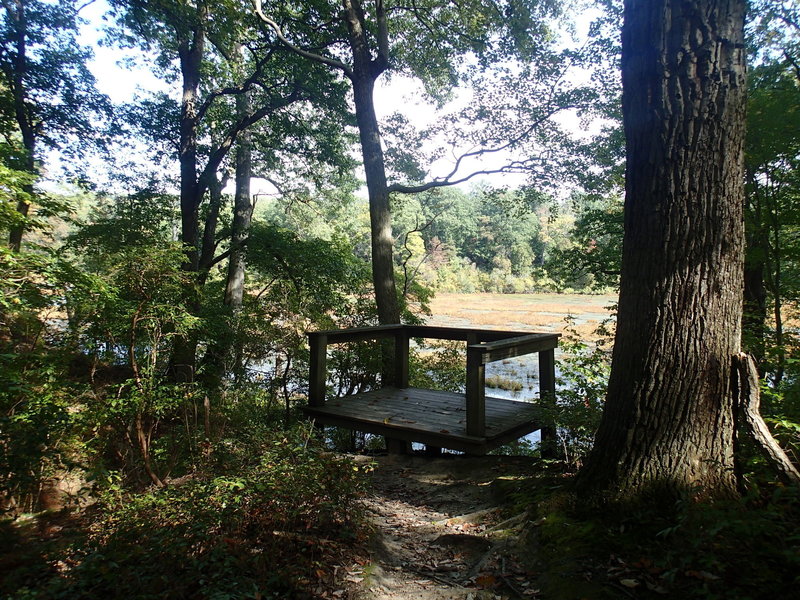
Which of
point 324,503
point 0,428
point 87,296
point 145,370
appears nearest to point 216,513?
point 324,503

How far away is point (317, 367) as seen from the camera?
18.6 ft

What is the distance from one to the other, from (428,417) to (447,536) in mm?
2279

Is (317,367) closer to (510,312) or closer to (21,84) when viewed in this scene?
(21,84)

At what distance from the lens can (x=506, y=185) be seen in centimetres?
1041

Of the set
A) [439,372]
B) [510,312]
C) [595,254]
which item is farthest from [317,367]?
[510,312]

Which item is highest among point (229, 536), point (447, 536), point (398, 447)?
point (229, 536)

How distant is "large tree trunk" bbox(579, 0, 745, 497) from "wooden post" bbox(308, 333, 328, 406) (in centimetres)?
374

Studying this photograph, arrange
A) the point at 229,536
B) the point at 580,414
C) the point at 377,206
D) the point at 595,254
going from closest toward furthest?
1. the point at 229,536
2. the point at 580,414
3. the point at 377,206
4. the point at 595,254

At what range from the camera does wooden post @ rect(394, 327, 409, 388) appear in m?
6.46

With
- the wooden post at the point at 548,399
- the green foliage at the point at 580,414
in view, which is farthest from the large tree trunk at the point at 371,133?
the green foliage at the point at 580,414

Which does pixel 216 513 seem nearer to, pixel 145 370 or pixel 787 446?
pixel 145 370

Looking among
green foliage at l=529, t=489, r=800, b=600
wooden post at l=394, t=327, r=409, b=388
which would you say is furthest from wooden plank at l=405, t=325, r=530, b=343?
green foliage at l=529, t=489, r=800, b=600

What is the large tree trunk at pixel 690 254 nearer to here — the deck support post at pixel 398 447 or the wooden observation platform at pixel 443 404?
the wooden observation platform at pixel 443 404

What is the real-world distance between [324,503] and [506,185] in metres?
8.98
